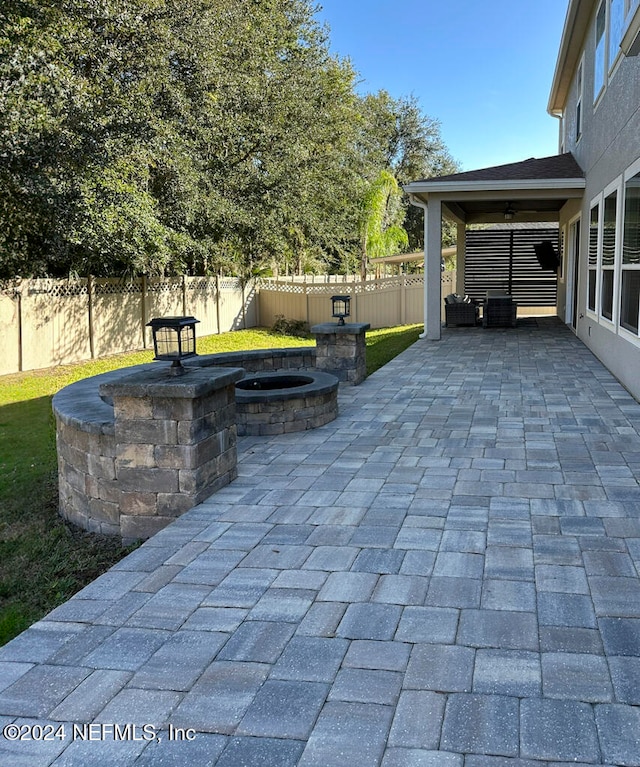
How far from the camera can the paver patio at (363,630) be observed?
203cm

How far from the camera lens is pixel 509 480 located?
181 inches

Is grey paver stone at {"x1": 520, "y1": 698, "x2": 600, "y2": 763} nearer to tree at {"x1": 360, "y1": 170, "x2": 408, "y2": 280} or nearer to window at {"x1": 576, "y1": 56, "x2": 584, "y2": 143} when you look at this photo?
window at {"x1": 576, "y1": 56, "x2": 584, "y2": 143}

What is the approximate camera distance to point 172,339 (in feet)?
14.6

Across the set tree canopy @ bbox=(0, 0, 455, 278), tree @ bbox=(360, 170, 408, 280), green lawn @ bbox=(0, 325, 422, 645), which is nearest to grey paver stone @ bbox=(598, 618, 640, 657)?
green lawn @ bbox=(0, 325, 422, 645)

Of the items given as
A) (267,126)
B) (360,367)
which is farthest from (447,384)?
(267,126)

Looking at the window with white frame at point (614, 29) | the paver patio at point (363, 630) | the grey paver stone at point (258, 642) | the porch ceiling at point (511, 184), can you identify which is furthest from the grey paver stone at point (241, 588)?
the porch ceiling at point (511, 184)

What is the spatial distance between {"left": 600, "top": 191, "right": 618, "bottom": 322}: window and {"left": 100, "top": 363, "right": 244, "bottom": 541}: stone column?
6.62 m

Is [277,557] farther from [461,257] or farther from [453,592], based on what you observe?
[461,257]

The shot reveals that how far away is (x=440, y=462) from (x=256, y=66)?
38.4 feet

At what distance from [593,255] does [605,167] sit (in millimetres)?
1587

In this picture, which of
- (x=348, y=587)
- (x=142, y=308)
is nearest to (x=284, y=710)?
(x=348, y=587)

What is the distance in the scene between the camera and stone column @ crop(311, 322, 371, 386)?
829cm

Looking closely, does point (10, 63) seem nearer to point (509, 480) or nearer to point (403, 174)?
point (509, 480)

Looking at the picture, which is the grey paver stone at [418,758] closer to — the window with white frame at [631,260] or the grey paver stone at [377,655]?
the grey paver stone at [377,655]
